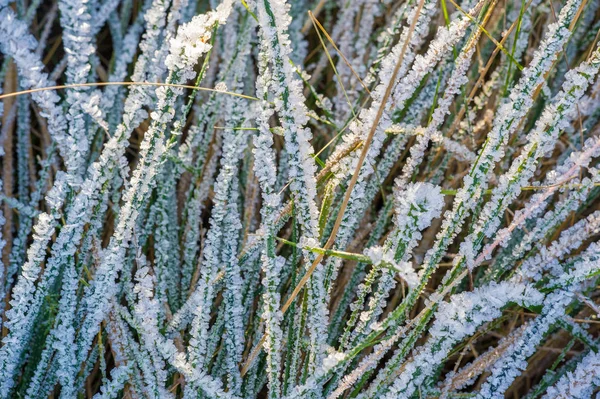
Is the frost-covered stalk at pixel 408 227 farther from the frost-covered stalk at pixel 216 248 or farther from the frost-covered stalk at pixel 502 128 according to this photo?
the frost-covered stalk at pixel 216 248

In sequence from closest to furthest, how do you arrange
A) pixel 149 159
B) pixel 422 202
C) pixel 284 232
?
pixel 422 202
pixel 149 159
pixel 284 232

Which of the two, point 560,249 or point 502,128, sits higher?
point 502,128

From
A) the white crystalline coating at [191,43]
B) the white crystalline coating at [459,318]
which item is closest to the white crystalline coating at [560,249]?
the white crystalline coating at [459,318]

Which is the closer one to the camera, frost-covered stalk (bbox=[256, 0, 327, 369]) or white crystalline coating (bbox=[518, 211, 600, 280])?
frost-covered stalk (bbox=[256, 0, 327, 369])

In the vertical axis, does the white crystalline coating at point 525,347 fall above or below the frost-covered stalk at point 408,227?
below

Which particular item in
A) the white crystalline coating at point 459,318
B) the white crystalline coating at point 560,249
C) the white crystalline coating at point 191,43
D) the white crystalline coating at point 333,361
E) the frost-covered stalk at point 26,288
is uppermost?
the white crystalline coating at point 191,43

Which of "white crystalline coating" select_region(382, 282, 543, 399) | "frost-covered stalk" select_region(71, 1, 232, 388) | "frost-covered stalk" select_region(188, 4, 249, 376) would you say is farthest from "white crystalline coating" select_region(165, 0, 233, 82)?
"white crystalline coating" select_region(382, 282, 543, 399)

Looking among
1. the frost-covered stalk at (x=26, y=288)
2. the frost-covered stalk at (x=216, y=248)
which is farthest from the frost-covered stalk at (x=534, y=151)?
the frost-covered stalk at (x=26, y=288)

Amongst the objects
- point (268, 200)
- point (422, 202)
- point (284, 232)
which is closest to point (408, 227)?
point (422, 202)

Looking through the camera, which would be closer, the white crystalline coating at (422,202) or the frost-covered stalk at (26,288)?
the white crystalline coating at (422,202)

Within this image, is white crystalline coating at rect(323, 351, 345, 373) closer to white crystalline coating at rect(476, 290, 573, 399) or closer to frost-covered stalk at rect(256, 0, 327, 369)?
frost-covered stalk at rect(256, 0, 327, 369)

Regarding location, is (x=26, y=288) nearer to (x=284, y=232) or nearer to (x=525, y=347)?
(x=284, y=232)

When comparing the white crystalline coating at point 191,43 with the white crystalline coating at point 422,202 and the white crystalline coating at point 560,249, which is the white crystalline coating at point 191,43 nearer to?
the white crystalline coating at point 422,202
